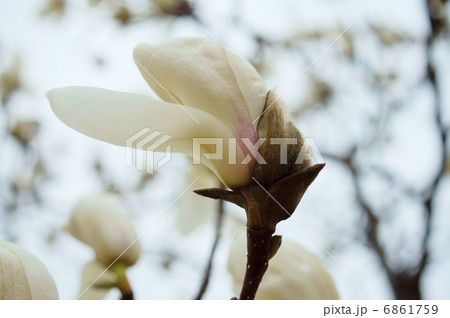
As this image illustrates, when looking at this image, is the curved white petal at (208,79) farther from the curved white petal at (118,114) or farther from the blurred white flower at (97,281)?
the blurred white flower at (97,281)

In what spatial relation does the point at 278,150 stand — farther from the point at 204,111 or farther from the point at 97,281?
the point at 97,281

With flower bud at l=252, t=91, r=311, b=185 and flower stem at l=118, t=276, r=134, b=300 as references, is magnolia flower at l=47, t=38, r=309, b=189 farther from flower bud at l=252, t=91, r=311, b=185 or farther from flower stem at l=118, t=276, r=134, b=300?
flower stem at l=118, t=276, r=134, b=300

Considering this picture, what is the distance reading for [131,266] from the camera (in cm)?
32

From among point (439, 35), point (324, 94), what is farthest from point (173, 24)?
point (439, 35)

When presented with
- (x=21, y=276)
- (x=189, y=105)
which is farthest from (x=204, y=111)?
(x=21, y=276)

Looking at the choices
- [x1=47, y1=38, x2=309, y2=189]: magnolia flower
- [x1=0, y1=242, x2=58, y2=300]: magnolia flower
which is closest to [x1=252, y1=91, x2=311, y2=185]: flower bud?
[x1=47, y1=38, x2=309, y2=189]: magnolia flower

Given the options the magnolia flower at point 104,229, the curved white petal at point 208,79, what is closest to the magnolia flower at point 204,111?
the curved white petal at point 208,79

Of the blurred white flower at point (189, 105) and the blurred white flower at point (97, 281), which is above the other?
the blurred white flower at point (189, 105)

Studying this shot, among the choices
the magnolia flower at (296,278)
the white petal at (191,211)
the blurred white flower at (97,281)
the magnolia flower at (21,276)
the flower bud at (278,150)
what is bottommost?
the blurred white flower at (97,281)

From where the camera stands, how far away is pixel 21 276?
0.22 metres

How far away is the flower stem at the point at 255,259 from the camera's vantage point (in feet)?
0.71

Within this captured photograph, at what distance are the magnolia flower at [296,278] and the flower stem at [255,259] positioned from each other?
4 cm

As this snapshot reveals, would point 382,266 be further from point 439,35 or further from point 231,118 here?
point 231,118

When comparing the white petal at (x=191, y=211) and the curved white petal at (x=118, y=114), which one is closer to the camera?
the curved white petal at (x=118, y=114)
